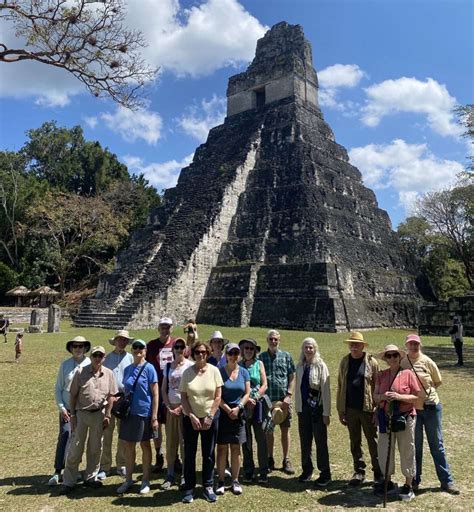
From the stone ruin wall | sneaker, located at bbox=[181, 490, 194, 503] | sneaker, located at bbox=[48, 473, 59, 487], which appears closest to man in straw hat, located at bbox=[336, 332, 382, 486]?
sneaker, located at bbox=[181, 490, 194, 503]

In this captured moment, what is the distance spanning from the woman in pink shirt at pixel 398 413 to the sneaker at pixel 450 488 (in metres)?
0.38

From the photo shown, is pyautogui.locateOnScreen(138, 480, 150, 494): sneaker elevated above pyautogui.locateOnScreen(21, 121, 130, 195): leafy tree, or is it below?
below

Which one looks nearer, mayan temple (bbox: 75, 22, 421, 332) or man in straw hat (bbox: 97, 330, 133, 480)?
man in straw hat (bbox: 97, 330, 133, 480)

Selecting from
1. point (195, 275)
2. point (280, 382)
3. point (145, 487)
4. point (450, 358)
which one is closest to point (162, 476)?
point (145, 487)

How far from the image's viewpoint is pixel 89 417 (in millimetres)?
4875

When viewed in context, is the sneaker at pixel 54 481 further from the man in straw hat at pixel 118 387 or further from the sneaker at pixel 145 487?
the sneaker at pixel 145 487

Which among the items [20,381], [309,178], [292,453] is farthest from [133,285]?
[292,453]

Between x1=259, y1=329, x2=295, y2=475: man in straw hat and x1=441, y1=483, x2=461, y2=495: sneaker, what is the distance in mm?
1522

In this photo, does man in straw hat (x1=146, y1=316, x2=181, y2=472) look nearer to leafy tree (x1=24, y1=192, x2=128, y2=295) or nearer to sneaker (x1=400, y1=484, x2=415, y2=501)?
sneaker (x1=400, y1=484, x2=415, y2=501)

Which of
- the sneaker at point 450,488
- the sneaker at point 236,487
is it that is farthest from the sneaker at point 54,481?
the sneaker at point 450,488

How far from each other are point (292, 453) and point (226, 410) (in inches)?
68.0

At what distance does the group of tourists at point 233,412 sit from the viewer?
4629 millimetres

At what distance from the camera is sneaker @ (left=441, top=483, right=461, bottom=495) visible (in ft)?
15.1

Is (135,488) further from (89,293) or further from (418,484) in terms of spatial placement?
(89,293)
